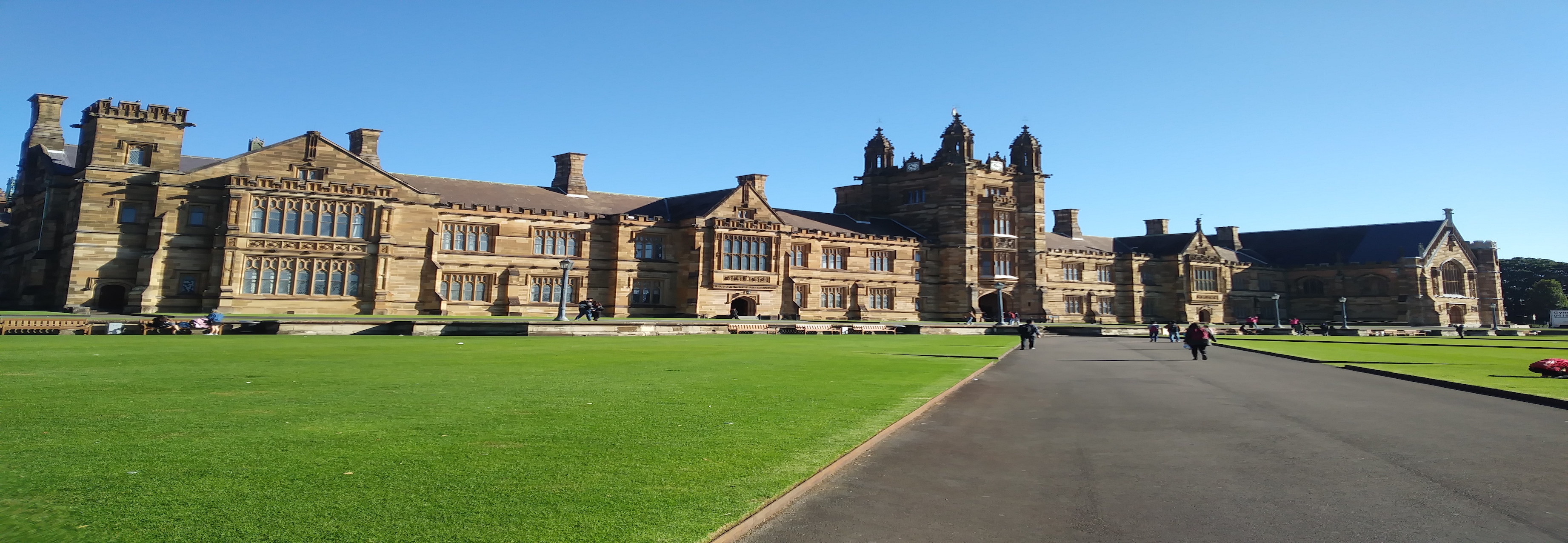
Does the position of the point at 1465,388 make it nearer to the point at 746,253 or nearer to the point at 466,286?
the point at 746,253

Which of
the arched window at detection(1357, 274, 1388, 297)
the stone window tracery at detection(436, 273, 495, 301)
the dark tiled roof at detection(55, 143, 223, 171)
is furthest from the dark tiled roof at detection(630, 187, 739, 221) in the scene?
the arched window at detection(1357, 274, 1388, 297)

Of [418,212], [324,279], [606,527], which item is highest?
[418,212]

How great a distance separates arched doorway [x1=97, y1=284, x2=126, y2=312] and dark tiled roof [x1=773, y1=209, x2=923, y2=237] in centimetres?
3827

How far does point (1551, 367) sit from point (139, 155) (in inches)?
2301

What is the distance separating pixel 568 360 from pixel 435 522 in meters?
13.7

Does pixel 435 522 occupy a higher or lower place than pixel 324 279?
lower

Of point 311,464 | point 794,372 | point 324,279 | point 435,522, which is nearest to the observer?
point 435,522

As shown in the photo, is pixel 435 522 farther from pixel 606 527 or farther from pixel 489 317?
pixel 489 317

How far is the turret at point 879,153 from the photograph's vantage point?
7469cm

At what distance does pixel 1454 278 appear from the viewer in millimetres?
82812

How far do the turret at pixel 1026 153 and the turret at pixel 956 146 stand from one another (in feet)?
18.9

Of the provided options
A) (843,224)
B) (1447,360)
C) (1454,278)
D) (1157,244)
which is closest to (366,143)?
(843,224)

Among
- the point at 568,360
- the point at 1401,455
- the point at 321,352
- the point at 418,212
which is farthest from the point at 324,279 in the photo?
the point at 1401,455

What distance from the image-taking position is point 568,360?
727 inches
